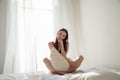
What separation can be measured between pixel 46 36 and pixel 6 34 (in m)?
0.67

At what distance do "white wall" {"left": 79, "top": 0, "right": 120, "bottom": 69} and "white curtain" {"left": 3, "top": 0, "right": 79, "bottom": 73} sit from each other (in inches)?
9.9

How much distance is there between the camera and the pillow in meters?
2.06

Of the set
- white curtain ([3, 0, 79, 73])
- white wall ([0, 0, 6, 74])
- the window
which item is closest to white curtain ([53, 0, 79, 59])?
white curtain ([3, 0, 79, 73])

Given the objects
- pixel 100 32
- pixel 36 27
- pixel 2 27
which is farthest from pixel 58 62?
pixel 2 27

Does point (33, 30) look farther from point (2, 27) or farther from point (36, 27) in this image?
point (2, 27)

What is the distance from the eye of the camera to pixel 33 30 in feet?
9.06

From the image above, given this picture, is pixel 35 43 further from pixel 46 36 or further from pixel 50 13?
pixel 50 13

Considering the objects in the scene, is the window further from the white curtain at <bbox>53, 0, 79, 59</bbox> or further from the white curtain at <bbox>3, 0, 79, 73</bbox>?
the white curtain at <bbox>53, 0, 79, 59</bbox>

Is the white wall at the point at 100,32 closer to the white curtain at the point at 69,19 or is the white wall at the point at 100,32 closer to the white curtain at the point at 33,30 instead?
the white curtain at the point at 69,19

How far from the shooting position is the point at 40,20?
287cm

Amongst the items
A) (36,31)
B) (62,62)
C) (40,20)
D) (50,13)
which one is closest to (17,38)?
(36,31)

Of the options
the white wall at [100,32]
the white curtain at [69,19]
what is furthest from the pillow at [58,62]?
the white curtain at [69,19]

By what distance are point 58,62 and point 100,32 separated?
2.78 ft

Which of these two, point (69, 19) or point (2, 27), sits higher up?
point (69, 19)
